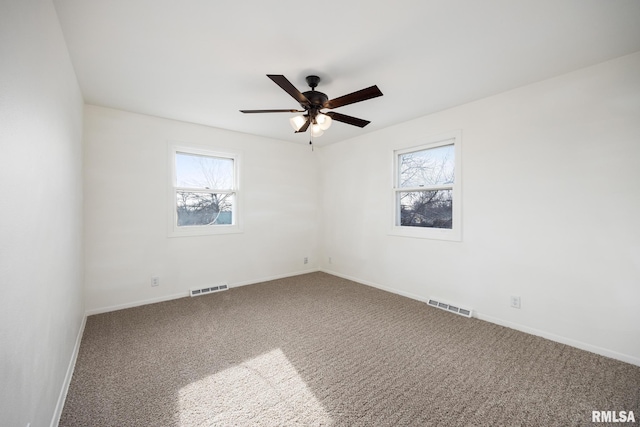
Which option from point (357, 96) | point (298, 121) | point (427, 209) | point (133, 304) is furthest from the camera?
point (427, 209)

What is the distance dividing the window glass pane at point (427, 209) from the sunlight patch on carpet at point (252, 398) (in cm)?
252

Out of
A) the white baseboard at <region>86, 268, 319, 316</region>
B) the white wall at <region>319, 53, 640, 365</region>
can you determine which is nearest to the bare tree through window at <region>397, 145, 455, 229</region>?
→ the white wall at <region>319, 53, 640, 365</region>

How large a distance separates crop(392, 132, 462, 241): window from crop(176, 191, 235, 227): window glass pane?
2.59 metres

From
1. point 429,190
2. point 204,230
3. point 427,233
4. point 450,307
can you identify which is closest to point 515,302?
point 450,307

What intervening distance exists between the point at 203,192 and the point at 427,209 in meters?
3.24

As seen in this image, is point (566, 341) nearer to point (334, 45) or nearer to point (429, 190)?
point (429, 190)

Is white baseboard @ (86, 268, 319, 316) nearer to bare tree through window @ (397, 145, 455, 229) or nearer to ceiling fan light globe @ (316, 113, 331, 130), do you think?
bare tree through window @ (397, 145, 455, 229)

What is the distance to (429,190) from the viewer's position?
142 inches

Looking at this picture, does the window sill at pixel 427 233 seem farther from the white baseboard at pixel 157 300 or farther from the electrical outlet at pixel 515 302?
the white baseboard at pixel 157 300

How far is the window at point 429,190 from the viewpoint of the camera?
10.8 ft

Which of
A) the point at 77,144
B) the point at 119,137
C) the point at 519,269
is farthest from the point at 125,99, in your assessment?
the point at 519,269

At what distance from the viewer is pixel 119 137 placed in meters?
3.28

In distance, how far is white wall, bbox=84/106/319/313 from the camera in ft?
10.4

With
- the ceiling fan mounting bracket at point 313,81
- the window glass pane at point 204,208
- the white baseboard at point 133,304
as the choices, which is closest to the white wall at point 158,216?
the white baseboard at point 133,304
